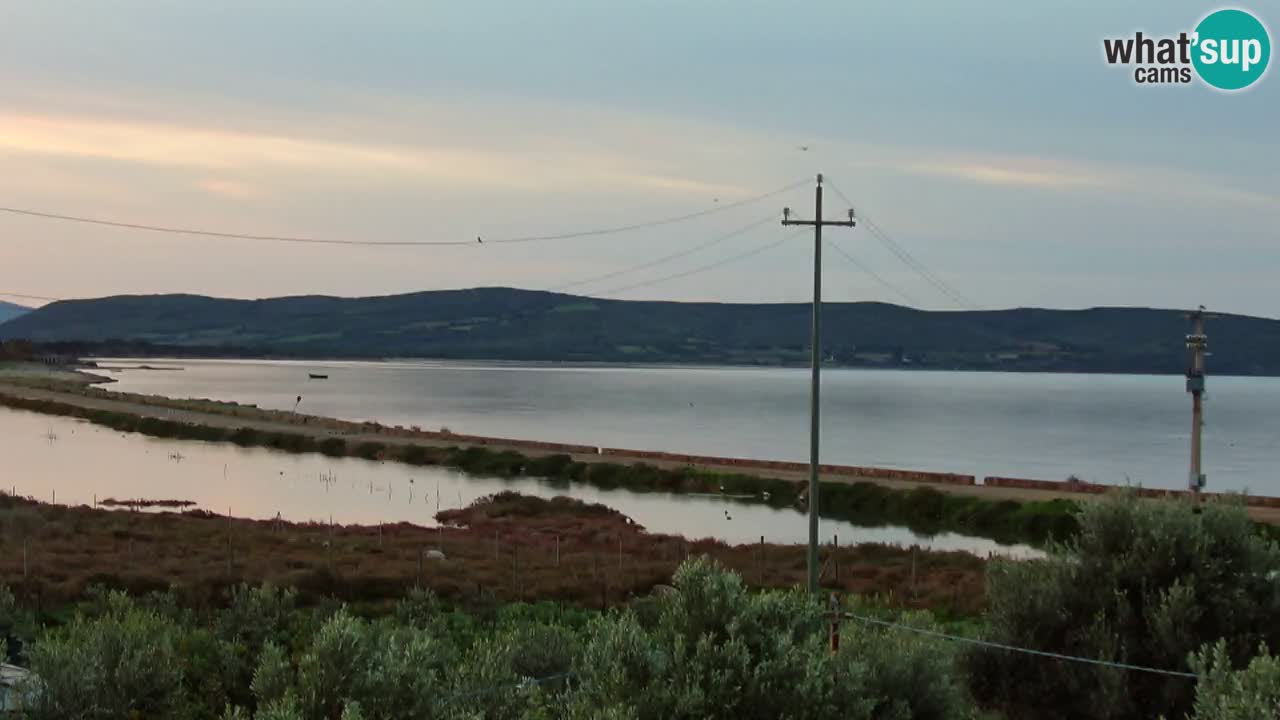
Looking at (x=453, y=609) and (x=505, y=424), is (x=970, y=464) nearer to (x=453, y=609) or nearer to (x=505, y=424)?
(x=505, y=424)

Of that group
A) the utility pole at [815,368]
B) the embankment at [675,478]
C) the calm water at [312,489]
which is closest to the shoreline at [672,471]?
the embankment at [675,478]

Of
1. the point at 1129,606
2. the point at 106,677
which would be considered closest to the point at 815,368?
the point at 1129,606

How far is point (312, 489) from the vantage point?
75.2 metres

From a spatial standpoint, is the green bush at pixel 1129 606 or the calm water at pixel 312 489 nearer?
the green bush at pixel 1129 606

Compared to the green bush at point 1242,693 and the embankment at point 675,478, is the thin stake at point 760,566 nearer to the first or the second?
the embankment at point 675,478

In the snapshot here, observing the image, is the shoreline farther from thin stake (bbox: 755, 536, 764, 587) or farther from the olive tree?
the olive tree

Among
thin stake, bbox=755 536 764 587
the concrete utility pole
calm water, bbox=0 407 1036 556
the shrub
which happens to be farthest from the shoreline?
the shrub

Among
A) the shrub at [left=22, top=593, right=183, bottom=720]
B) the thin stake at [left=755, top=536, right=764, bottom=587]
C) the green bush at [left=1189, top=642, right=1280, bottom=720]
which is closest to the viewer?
the green bush at [left=1189, top=642, right=1280, bottom=720]

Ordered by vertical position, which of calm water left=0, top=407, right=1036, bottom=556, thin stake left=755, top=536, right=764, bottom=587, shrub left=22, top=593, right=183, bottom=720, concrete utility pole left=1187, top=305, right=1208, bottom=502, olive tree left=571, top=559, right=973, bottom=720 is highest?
concrete utility pole left=1187, top=305, right=1208, bottom=502

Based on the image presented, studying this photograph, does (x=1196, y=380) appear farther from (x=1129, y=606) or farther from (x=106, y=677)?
(x=106, y=677)

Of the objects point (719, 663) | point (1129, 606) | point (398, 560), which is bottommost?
point (398, 560)

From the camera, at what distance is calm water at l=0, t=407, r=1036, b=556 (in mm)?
62812

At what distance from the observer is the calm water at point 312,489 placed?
206 feet

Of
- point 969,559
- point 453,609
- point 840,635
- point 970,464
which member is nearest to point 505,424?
point 970,464
